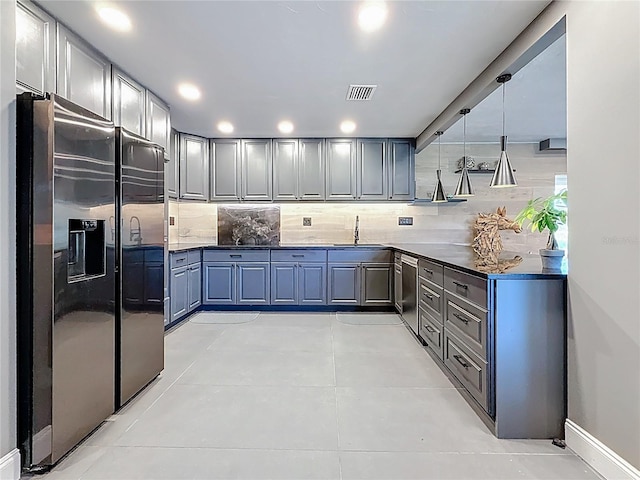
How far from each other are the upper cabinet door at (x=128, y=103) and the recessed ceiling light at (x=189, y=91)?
35cm

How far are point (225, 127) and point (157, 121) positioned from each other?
1187mm

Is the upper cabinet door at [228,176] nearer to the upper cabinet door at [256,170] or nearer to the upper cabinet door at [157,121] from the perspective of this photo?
the upper cabinet door at [256,170]

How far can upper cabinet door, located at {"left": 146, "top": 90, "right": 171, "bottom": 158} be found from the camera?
12.1ft

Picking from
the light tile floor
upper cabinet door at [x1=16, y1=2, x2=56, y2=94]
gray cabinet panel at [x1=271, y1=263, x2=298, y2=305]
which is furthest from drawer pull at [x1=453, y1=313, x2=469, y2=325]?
upper cabinet door at [x1=16, y1=2, x2=56, y2=94]

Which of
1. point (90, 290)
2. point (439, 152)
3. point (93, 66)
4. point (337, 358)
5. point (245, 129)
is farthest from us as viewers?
point (439, 152)

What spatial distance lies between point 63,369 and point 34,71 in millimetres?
1744

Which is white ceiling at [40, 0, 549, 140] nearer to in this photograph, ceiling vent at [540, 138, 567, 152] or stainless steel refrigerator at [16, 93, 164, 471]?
stainless steel refrigerator at [16, 93, 164, 471]

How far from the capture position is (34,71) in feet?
7.42

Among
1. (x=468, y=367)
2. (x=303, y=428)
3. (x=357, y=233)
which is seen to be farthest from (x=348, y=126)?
(x=303, y=428)

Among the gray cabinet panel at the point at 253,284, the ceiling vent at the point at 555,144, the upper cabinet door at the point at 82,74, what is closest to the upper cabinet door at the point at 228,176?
the gray cabinet panel at the point at 253,284

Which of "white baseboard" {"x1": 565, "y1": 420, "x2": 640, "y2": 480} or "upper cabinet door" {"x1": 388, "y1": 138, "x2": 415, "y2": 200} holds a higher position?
"upper cabinet door" {"x1": 388, "y1": 138, "x2": 415, "y2": 200}

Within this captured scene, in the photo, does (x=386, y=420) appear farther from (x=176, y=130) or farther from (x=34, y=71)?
(x=176, y=130)

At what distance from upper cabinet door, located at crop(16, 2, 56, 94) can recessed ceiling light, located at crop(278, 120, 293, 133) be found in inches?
103

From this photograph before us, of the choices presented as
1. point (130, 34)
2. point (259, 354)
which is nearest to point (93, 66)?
point (130, 34)
